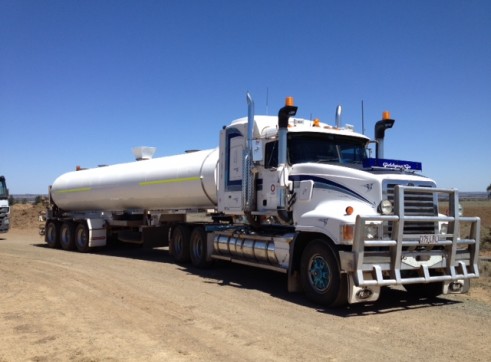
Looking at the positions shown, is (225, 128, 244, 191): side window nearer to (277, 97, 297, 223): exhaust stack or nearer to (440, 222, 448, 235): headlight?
(277, 97, 297, 223): exhaust stack

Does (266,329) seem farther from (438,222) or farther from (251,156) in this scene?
(251,156)

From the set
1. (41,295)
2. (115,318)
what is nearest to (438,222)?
(115,318)

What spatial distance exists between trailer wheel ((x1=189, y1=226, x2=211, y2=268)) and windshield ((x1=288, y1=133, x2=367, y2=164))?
4.00 m

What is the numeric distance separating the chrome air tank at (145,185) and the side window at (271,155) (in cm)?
248

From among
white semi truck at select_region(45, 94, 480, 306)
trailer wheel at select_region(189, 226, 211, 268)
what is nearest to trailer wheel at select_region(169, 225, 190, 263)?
white semi truck at select_region(45, 94, 480, 306)

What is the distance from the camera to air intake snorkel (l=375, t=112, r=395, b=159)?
11.1 metres

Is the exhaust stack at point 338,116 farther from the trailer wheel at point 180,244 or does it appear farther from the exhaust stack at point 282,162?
the trailer wheel at point 180,244

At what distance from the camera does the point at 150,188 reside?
594 inches

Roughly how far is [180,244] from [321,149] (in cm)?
562

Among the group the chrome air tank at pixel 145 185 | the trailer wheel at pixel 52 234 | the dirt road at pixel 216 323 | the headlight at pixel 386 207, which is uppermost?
the chrome air tank at pixel 145 185

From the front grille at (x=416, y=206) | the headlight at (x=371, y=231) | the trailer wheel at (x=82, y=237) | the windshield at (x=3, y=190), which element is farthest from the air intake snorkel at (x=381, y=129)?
the windshield at (x=3, y=190)

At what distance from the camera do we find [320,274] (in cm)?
847

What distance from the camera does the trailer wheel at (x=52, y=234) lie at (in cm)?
2031

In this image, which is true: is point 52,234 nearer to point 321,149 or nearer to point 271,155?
point 271,155
